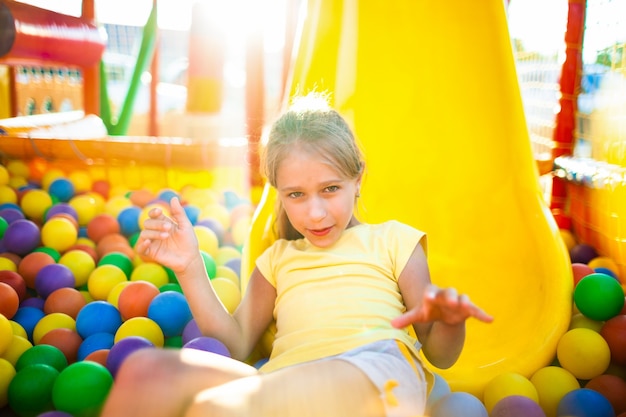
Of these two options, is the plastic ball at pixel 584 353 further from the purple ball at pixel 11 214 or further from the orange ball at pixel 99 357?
the purple ball at pixel 11 214

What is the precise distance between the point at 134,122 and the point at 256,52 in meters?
3.44

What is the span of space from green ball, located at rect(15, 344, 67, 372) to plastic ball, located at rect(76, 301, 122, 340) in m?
0.14

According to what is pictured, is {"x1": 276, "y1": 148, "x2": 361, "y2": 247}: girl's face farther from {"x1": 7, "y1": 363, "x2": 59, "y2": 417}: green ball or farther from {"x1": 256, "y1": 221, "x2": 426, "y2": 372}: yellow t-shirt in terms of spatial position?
{"x1": 7, "y1": 363, "x2": 59, "y2": 417}: green ball

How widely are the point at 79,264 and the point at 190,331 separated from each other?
27.0 inches

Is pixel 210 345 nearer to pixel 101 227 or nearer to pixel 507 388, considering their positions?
pixel 507 388

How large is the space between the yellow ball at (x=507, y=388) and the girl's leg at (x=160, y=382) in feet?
1.96

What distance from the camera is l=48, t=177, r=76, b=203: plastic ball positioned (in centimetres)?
273

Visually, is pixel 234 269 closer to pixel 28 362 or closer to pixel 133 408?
pixel 28 362

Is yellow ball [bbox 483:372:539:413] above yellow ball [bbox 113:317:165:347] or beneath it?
beneath

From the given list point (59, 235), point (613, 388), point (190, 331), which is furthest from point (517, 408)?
point (59, 235)

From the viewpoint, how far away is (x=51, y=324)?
64.5 inches

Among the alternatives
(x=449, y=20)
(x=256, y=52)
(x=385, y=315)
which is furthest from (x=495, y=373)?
(x=256, y=52)

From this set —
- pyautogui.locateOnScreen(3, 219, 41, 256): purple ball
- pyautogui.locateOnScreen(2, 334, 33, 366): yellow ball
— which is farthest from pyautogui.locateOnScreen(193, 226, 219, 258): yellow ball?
pyautogui.locateOnScreen(2, 334, 33, 366): yellow ball

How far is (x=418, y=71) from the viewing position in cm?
188
